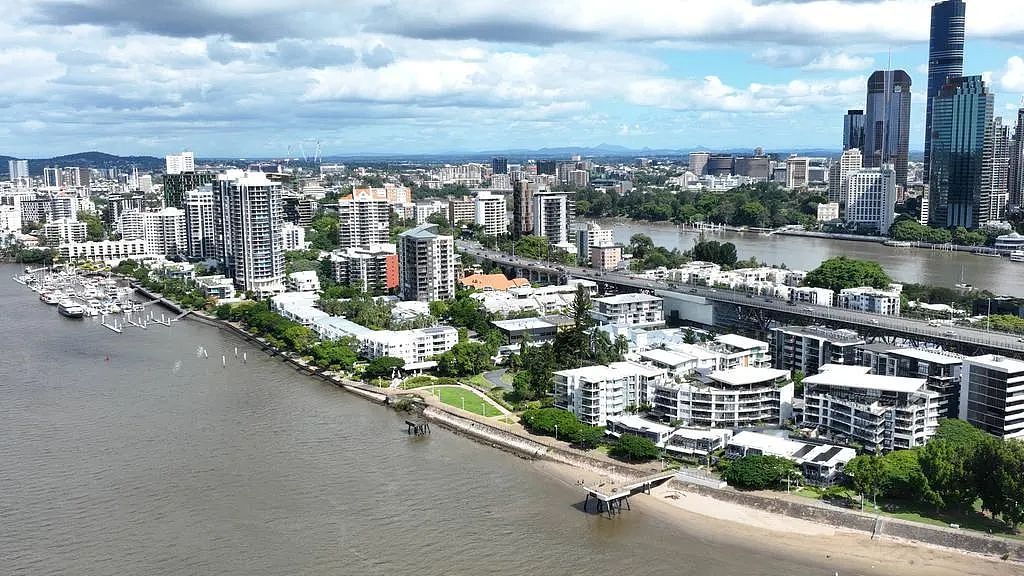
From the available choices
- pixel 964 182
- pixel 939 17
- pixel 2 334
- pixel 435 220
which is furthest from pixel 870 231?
pixel 2 334

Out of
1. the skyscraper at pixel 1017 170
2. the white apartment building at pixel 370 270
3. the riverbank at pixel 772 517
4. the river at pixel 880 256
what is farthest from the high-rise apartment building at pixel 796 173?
the riverbank at pixel 772 517

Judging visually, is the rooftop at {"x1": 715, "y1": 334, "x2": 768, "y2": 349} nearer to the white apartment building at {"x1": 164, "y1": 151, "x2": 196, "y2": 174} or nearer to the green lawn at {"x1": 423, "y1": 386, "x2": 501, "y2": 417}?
the green lawn at {"x1": 423, "y1": 386, "x2": 501, "y2": 417}

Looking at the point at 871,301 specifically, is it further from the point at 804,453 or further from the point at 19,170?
the point at 19,170

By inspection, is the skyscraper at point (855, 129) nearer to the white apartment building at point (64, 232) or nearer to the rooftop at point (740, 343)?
the white apartment building at point (64, 232)

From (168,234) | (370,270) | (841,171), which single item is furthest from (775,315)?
(841,171)

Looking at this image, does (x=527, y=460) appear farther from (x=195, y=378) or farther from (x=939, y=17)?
(x=939, y=17)
